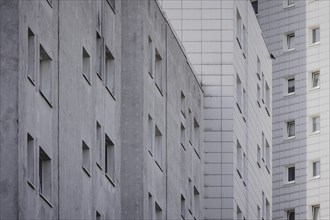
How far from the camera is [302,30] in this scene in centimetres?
11194

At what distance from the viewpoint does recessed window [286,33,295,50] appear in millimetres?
112562

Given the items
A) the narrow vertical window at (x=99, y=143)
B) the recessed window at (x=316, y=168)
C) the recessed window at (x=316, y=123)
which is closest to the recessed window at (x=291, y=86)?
the recessed window at (x=316, y=123)

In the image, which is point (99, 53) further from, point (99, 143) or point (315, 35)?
point (315, 35)

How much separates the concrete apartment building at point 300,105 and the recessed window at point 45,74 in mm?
58748

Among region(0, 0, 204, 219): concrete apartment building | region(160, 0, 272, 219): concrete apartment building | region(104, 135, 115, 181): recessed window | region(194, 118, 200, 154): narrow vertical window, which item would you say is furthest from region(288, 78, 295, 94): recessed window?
region(104, 135, 115, 181): recessed window

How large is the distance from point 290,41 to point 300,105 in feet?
15.4

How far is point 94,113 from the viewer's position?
56.3 meters

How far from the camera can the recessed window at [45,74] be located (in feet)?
166

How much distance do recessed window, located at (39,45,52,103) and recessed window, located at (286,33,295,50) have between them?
205 feet

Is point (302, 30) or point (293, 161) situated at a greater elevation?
point (302, 30)

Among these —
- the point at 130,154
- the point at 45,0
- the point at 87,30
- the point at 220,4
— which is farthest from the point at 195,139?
the point at 45,0

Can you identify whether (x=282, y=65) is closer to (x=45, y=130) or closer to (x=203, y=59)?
(x=203, y=59)

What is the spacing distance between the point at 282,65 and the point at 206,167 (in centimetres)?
3383

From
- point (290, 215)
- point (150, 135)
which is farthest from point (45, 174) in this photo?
point (290, 215)
